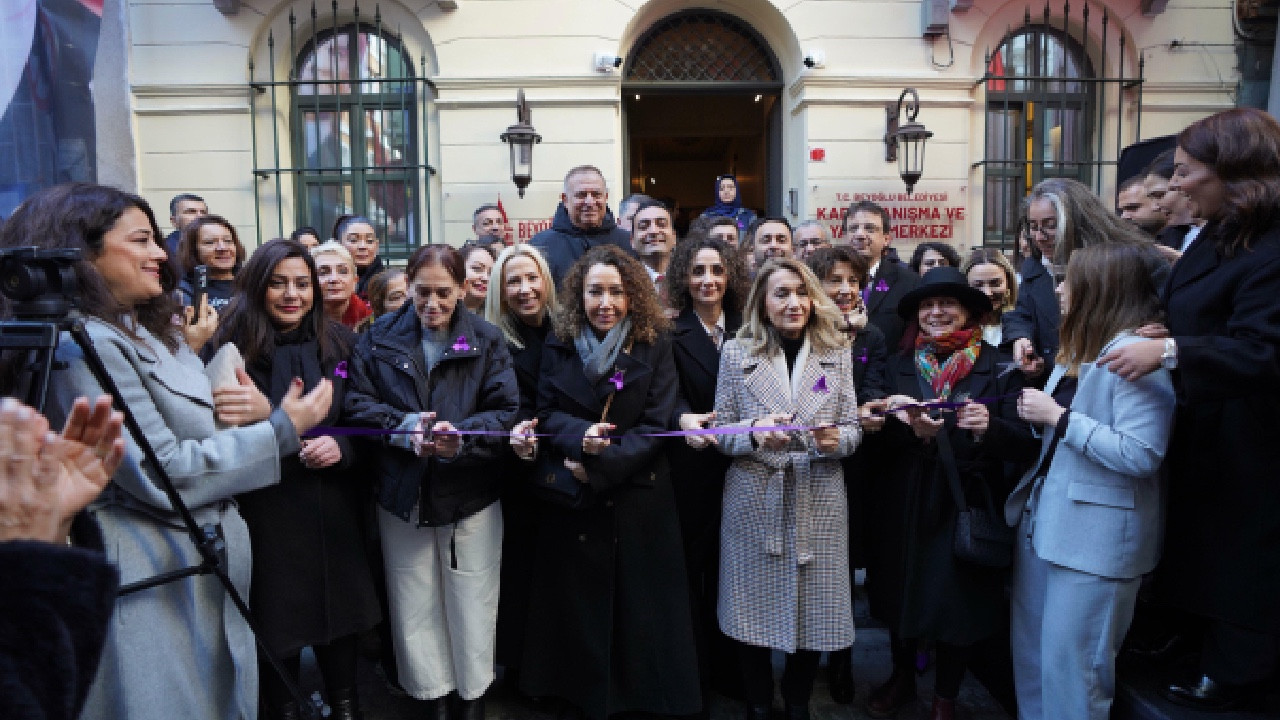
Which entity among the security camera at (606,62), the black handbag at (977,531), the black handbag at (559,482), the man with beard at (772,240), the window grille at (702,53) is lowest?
the black handbag at (977,531)

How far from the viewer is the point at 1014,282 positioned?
465cm

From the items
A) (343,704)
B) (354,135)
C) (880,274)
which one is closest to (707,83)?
(354,135)

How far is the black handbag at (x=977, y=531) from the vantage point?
126 inches

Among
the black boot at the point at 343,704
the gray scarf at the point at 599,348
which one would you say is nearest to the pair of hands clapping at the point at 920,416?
the gray scarf at the point at 599,348

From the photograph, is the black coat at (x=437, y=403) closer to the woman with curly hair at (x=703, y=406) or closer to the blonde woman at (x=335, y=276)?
the blonde woman at (x=335, y=276)

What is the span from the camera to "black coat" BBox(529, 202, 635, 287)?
5.14 metres

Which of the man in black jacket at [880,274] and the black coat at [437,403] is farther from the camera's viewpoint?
the man in black jacket at [880,274]

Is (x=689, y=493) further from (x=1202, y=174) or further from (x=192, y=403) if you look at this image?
(x=1202, y=174)

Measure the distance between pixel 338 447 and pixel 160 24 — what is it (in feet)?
25.5

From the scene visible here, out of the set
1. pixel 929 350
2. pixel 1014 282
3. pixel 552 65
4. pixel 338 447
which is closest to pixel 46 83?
pixel 552 65

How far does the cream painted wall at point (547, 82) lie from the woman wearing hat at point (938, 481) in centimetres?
548

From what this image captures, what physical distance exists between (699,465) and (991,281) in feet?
6.49

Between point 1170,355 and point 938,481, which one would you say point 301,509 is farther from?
point 1170,355

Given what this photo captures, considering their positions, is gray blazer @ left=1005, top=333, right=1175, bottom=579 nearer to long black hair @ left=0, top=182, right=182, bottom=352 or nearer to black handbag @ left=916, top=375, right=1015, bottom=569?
black handbag @ left=916, top=375, right=1015, bottom=569
